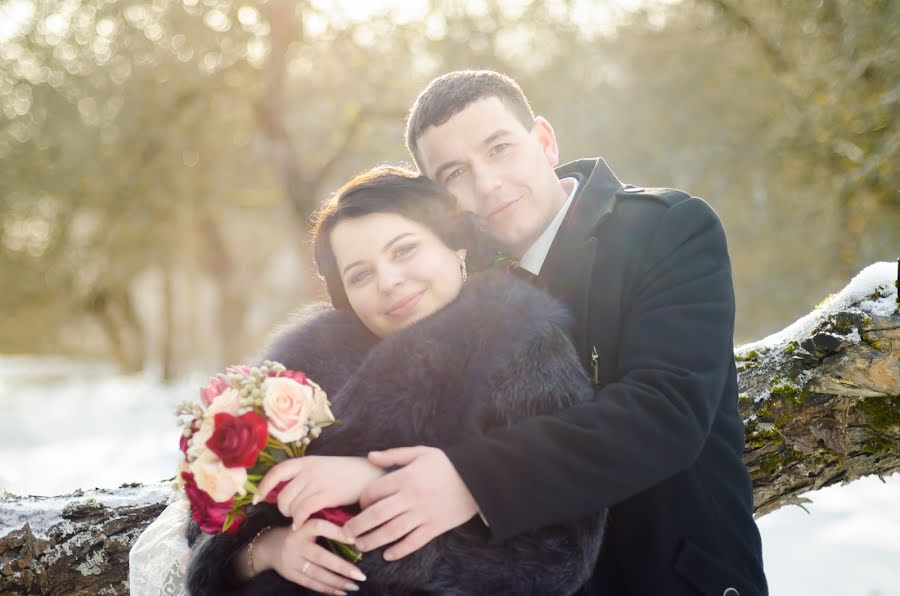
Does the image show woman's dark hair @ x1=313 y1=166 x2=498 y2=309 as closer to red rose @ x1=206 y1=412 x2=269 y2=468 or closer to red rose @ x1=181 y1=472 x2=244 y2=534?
red rose @ x1=206 y1=412 x2=269 y2=468

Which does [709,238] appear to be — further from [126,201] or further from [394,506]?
[126,201]

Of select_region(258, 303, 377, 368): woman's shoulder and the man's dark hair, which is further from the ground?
the man's dark hair

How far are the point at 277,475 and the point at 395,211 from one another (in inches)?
33.7

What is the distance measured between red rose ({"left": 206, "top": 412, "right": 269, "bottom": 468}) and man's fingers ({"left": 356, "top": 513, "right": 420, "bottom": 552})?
35 cm

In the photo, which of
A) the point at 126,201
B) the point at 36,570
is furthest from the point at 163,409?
the point at 36,570

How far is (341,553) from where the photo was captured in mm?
2008

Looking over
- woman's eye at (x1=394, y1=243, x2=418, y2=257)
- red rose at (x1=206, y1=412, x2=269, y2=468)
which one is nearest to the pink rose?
red rose at (x1=206, y1=412, x2=269, y2=468)

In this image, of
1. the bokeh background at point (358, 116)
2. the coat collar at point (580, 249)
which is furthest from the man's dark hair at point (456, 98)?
the bokeh background at point (358, 116)

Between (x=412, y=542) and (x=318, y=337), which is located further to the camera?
(x=318, y=337)

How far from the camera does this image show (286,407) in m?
1.95

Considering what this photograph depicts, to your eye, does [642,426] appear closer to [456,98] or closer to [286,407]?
[286,407]

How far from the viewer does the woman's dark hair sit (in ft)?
7.82

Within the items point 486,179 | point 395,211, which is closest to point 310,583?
point 395,211

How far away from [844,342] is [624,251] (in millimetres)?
1073
